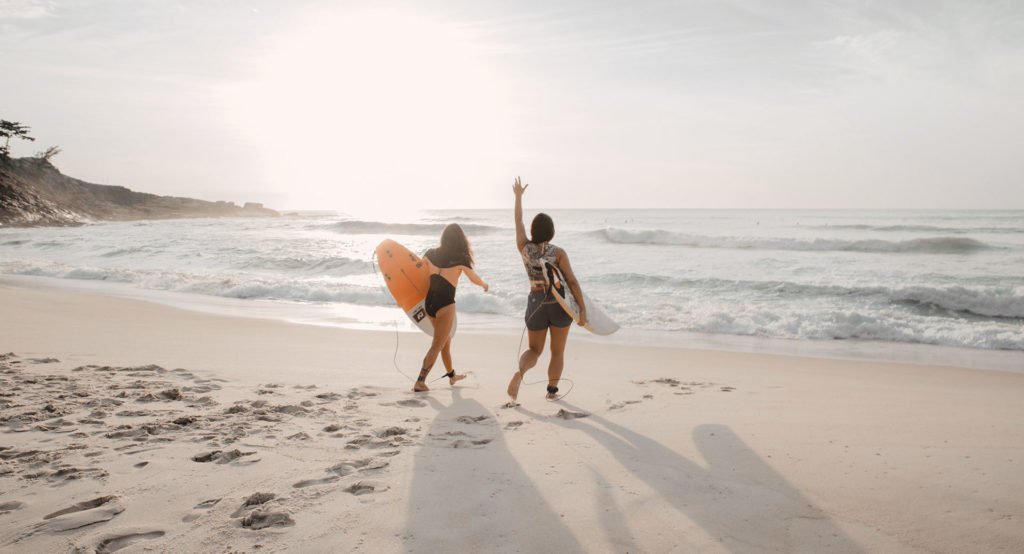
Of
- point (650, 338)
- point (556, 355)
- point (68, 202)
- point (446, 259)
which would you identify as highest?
point (68, 202)

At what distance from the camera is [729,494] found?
3131 millimetres

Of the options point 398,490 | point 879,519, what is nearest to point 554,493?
point 398,490

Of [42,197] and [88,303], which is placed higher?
[42,197]

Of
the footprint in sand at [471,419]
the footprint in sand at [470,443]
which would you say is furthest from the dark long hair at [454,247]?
the footprint in sand at [470,443]

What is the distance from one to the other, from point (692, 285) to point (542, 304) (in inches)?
420

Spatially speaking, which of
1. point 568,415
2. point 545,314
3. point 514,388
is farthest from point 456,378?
point 568,415

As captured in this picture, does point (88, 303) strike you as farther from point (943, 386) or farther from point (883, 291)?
point (883, 291)

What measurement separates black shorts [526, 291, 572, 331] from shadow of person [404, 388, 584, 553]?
1.46m

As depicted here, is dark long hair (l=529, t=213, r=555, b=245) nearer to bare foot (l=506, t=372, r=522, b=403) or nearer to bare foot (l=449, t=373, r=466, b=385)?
bare foot (l=506, t=372, r=522, b=403)

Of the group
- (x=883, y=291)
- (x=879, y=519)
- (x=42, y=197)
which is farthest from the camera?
(x=42, y=197)

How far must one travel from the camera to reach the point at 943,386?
6266 millimetres

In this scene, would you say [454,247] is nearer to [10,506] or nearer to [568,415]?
[568,415]

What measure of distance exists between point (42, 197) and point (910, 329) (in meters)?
60.7

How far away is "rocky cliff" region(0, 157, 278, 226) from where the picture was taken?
43219 millimetres
